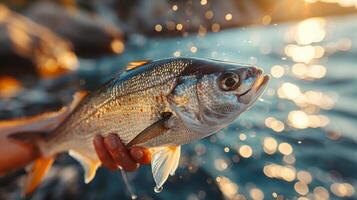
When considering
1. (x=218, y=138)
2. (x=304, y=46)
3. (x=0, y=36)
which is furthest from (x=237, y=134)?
(x=304, y=46)

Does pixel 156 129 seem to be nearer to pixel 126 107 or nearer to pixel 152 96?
pixel 152 96

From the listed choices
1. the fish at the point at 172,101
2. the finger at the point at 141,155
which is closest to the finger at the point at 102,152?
the fish at the point at 172,101

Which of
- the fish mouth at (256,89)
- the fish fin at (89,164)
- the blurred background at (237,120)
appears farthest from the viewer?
the blurred background at (237,120)

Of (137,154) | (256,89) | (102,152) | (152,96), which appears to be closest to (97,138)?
(102,152)

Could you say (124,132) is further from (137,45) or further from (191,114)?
(137,45)

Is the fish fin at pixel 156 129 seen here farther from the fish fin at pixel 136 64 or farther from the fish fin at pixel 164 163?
Answer: the fish fin at pixel 136 64

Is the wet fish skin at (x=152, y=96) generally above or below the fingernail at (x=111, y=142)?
above
